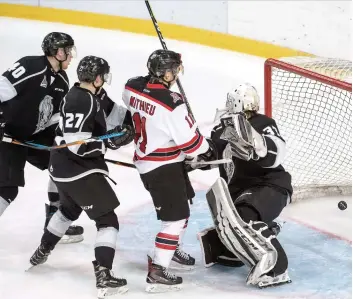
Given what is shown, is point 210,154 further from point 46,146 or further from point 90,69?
point 46,146

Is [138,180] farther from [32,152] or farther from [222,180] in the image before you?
[222,180]

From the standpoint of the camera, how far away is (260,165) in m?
3.42

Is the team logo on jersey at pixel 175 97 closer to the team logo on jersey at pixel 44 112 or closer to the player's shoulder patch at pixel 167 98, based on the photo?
the player's shoulder patch at pixel 167 98

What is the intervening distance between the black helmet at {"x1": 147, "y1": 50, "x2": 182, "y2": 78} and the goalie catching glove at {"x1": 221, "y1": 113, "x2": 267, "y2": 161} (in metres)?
0.29

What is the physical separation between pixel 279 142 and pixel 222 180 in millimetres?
253

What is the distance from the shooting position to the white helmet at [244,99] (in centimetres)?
340

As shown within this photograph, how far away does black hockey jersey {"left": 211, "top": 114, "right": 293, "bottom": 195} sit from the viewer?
11.0ft

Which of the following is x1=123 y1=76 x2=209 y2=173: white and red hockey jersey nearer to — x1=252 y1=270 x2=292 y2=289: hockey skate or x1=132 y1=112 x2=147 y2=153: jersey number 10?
x1=132 y1=112 x2=147 y2=153: jersey number 10

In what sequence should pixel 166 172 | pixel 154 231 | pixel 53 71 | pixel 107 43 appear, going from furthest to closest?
1. pixel 107 43
2. pixel 154 231
3. pixel 53 71
4. pixel 166 172

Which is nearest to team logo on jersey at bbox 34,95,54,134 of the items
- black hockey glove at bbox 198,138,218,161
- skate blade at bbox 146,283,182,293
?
black hockey glove at bbox 198,138,218,161

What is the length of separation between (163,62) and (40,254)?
2.96ft

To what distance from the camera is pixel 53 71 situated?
3.62m

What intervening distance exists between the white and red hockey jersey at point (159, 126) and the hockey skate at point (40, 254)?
497 millimetres

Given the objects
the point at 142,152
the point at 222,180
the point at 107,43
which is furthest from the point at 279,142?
the point at 107,43
